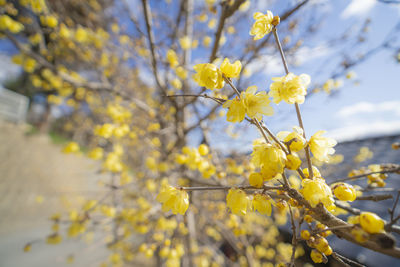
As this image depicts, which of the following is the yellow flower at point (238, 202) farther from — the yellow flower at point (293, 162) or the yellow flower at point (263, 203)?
the yellow flower at point (293, 162)

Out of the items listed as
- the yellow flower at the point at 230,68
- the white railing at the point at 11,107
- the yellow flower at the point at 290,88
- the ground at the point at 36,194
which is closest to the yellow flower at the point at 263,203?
the yellow flower at the point at 290,88

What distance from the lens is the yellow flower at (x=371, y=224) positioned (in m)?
0.48

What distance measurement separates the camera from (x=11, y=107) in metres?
10.1

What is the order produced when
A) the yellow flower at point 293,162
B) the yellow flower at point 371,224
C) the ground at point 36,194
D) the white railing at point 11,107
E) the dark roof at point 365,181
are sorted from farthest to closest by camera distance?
the white railing at point 11,107 → the ground at point 36,194 → the dark roof at point 365,181 → the yellow flower at point 293,162 → the yellow flower at point 371,224

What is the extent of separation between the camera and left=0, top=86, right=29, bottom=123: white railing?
387 inches

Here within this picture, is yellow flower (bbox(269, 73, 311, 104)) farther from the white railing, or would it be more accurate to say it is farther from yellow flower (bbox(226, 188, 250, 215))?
the white railing

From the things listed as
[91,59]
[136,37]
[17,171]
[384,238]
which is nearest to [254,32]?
[384,238]

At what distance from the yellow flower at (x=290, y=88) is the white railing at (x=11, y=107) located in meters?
15.4

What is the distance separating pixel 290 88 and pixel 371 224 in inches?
20.5

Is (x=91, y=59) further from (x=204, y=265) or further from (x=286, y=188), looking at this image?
(x=204, y=265)

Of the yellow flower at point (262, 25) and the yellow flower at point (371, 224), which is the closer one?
the yellow flower at point (371, 224)

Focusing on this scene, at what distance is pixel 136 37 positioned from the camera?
3129 mm

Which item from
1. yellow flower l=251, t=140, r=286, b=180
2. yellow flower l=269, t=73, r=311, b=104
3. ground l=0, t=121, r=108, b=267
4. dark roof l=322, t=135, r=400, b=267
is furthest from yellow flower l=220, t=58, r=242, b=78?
ground l=0, t=121, r=108, b=267

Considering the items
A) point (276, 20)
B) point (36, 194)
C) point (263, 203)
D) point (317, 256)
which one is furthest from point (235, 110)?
point (36, 194)
